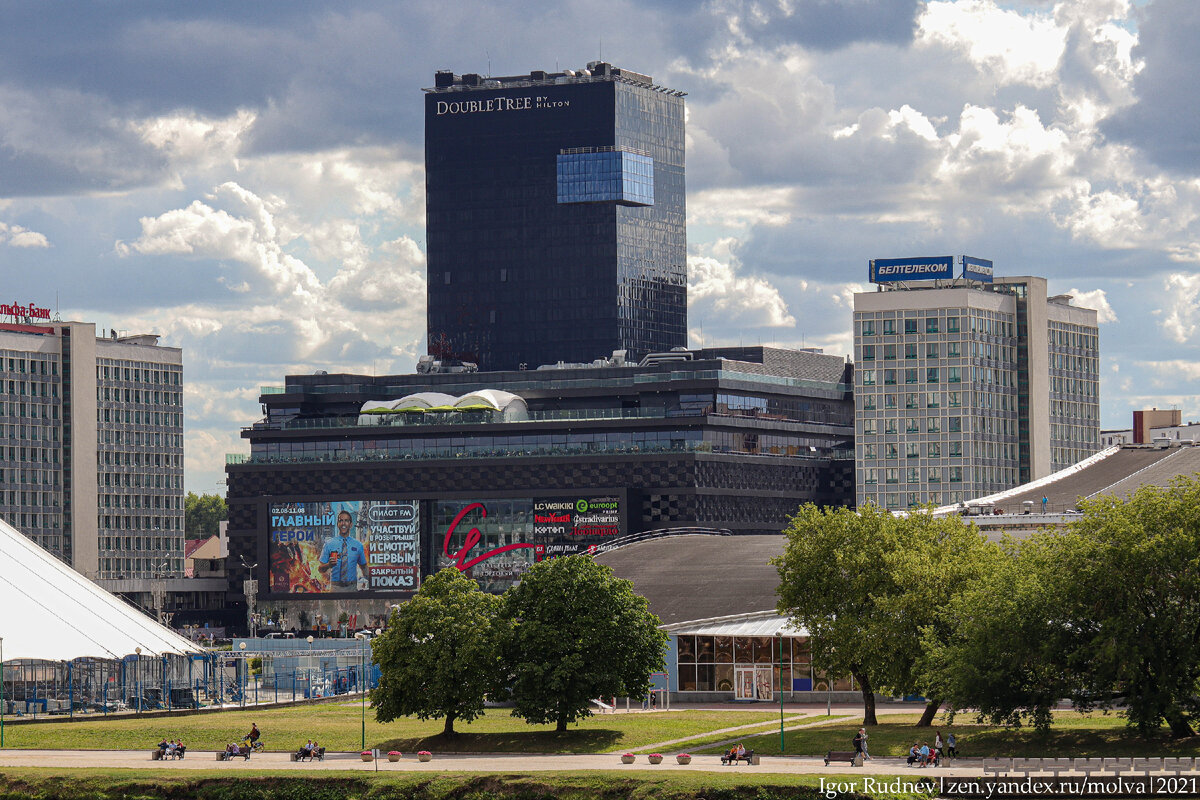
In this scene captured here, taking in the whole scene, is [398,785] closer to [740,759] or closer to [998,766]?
[740,759]

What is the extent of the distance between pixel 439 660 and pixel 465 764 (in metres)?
10.6

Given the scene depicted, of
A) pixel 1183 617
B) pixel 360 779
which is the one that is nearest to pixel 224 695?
pixel 360 779

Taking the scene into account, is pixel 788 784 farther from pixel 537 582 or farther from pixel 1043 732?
pixel 537 582

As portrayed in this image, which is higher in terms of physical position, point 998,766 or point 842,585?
point 842,585

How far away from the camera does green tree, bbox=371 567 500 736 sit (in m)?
117

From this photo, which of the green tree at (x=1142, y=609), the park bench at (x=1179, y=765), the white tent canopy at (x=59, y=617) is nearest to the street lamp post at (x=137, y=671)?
the white tent canopy at (x=59, y=617)

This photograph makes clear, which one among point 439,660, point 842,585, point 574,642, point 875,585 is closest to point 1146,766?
point 875,585

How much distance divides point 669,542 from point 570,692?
240ft

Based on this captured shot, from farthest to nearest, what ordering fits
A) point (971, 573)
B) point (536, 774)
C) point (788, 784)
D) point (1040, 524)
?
point (1040, 524)
point (971, 573)
point (536, 774)
point (788, 784)

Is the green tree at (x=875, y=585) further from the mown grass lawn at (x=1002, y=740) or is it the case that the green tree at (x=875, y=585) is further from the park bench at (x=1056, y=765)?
the park bench at (x=1056, y=765)

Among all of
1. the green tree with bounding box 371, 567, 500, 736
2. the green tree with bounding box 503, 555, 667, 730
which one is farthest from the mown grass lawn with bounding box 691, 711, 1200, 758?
the green tree with bounding box 371, 567, 500, 736

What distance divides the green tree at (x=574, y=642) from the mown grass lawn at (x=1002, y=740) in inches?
338

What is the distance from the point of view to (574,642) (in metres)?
118

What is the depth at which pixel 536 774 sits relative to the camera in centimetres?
10088
